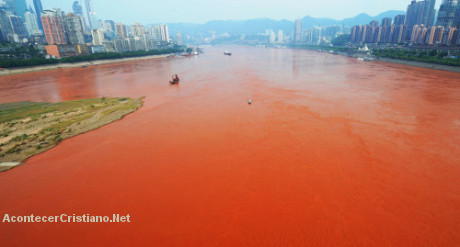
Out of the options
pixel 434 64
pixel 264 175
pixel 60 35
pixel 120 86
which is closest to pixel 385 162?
pixel 264 175

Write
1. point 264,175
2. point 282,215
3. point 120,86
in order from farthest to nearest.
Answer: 1. point 120,86
2. point 264,175
3. point 282,215

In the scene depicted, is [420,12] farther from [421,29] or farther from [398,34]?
[421,29]

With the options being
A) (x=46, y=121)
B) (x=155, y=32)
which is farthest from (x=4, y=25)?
(x=46, y=121)

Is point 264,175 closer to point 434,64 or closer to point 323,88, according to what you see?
point 323,88

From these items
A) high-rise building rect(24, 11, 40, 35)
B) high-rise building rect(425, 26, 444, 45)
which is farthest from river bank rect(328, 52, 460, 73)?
high-rise building rect(24, 11, 40, 35)

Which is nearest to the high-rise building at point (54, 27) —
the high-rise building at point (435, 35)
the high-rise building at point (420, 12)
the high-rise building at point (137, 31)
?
the high-rise building at point (137, 31)

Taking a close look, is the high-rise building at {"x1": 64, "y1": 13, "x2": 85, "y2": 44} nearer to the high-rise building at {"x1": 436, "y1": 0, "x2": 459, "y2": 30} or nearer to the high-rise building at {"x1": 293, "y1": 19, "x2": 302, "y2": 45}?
the high-rise building at {"x1": 436, "y1": 0, "x2": 459, "y2": 30}
